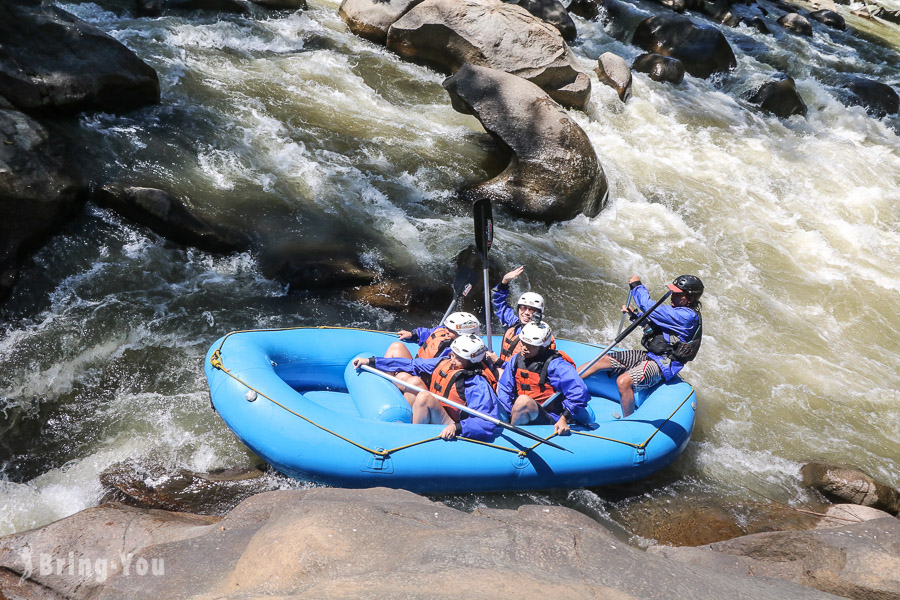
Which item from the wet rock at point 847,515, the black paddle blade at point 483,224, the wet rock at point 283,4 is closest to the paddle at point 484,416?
the black paddle blade at point 483,224

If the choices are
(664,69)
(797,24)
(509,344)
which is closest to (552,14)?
(664,69)

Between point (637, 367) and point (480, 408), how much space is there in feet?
4.72

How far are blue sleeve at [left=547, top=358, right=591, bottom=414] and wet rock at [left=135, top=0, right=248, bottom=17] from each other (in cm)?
775

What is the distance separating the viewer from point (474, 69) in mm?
7770

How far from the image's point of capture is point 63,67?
6215 mm

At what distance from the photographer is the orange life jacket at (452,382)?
14.0 ft

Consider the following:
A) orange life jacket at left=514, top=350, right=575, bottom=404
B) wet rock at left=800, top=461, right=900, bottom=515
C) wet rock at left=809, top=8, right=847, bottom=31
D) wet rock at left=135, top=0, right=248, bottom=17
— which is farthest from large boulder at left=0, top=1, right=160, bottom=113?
wet rock at left=809, top=8, right=847, bottom=31

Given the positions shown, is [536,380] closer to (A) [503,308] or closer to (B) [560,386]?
(B) [560,386]

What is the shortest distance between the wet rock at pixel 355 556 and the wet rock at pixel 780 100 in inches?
377

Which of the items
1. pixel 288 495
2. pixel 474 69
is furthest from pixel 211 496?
pixel 474 69

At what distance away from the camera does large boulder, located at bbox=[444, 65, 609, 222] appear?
23.4 ft

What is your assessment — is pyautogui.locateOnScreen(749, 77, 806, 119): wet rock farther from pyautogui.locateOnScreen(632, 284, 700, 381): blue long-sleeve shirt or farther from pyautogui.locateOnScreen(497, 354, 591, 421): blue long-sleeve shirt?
pyautogui.locateOnScreen(497, 354, 591, 421): blue long-sleeve shirt

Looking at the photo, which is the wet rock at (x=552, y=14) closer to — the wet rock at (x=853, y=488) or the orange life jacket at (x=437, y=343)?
the orange life jacket at (x=437, y=343)

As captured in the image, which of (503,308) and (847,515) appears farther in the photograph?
(503,308)
